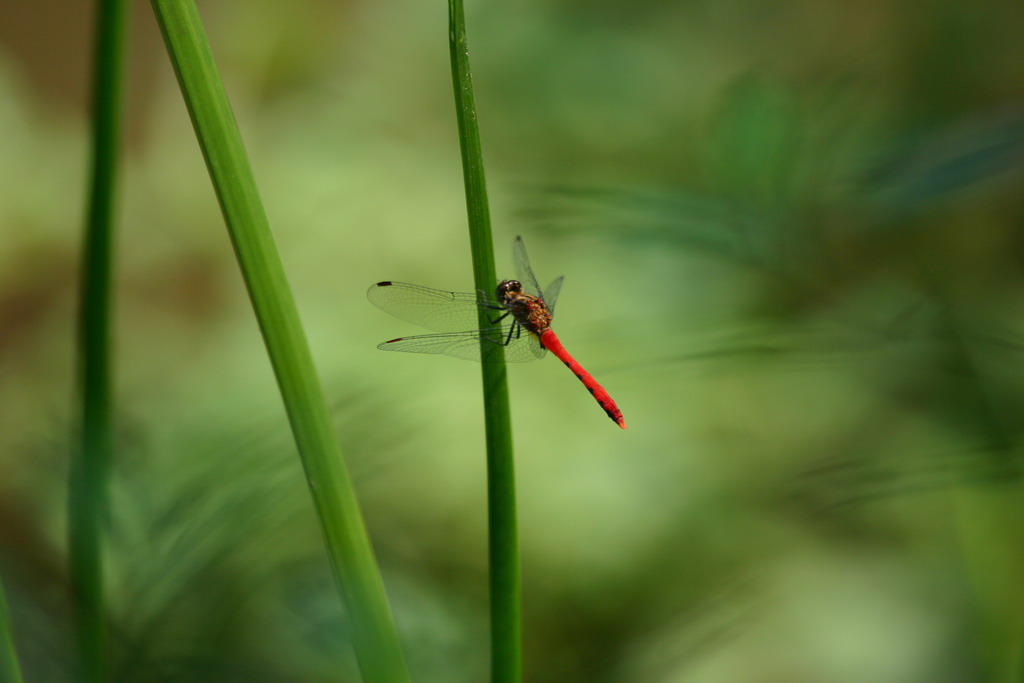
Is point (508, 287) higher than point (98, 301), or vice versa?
point (508, 287)

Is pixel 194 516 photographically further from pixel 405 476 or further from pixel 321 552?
pixel 405 476

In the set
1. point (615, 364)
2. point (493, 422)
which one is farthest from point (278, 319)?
point (615, 364)

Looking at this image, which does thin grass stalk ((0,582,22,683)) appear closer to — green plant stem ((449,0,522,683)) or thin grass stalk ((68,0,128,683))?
thin grass stalk ((68,0,128,683))

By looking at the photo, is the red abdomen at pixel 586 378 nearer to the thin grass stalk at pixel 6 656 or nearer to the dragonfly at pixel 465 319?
the dragonfly at pixel 465 319

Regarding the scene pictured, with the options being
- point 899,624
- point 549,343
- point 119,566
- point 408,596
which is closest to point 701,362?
point 549,343

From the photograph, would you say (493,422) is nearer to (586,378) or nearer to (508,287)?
(508,287)

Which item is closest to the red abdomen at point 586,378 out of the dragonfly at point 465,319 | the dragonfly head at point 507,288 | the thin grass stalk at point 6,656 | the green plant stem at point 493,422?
the dragonfly at point 465,319

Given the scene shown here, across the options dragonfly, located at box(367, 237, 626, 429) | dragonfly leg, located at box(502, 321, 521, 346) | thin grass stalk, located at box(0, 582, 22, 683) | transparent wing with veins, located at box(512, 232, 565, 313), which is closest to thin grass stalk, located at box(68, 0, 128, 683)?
thin grass stalk, located at box(0, 582, 22, 683)
